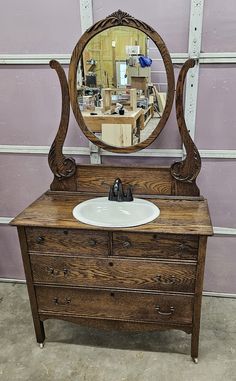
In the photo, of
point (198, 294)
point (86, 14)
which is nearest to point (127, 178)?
point (198, 294)

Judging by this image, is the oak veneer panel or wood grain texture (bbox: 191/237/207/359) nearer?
wood grain texture (bbox: 191/237/207/359)

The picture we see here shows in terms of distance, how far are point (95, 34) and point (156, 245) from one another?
1130 mm

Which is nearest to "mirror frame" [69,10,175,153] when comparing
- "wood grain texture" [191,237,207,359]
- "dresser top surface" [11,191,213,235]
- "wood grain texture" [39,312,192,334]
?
"dresser top surface" [11,191,213,235]

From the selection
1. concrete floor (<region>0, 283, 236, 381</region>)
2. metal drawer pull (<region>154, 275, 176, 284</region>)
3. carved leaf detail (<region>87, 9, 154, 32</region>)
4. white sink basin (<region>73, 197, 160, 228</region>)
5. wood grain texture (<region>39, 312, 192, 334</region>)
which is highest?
carved leaf detail (<region>87, 9, 154, 32</region>)

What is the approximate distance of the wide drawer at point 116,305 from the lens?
1.62 metres

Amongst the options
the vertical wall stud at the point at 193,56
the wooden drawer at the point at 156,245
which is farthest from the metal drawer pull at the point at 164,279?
the vertical wall stud at the point at 193,56

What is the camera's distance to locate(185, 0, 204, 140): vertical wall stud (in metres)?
1.65

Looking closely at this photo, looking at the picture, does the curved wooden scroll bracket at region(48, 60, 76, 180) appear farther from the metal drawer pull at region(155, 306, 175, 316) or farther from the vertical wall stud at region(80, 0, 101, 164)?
the metal drawer pull at region(155, 306, 175, 316)

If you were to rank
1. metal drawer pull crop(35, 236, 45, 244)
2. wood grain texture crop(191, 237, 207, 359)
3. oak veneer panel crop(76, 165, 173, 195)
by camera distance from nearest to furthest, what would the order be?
wood grain texture crop(191, 237, 207, 359), metal drawer pull crop(35, 236, 45, 244), oak veneer panel crop(76, 165, 173, 195)

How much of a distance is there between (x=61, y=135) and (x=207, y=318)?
4.72 ft

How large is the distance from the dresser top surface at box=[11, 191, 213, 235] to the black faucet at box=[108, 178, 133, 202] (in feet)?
0.49

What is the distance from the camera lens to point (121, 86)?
5.75 feet

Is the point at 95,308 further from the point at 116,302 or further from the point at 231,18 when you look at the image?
the point at 231,18

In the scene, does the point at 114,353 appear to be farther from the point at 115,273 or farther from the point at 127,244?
the point at 127,244
